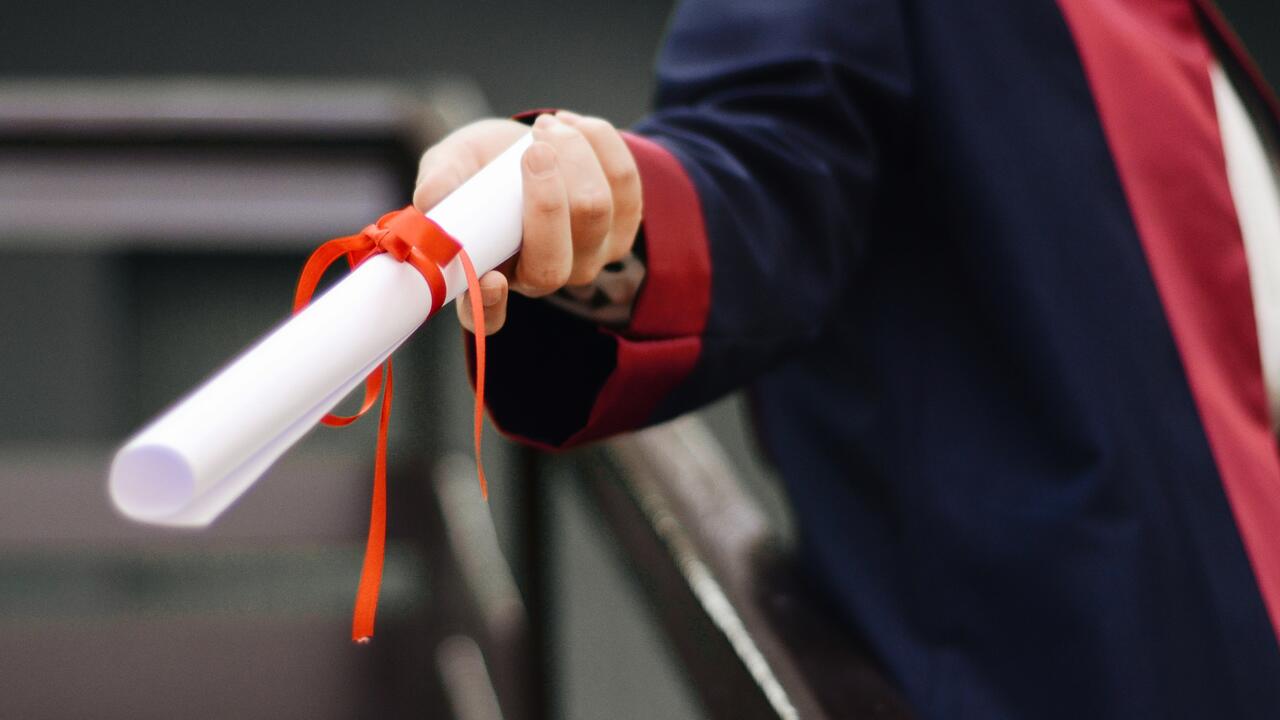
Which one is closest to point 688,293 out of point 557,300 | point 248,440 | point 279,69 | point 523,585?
point 557,300

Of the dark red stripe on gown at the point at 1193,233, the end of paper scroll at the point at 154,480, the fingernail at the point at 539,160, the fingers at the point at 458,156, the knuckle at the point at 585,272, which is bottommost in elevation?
the dark red stripe on gown at the point at 1193,233

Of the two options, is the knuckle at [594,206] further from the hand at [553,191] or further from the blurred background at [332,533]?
the blurred background at [332,533]

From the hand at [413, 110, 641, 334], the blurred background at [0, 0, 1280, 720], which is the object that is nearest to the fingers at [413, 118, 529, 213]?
the hand at [413, 110, 641, 334]

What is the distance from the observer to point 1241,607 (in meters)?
0.35

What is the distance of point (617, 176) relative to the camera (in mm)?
257

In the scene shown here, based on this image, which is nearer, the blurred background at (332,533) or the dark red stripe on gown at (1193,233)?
the dark red stripe on gown at (1193,233)

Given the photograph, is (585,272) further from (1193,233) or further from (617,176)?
(1193,233)

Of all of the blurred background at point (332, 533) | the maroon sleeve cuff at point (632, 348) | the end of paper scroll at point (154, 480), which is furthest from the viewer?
the blurred background at point (332, 533)

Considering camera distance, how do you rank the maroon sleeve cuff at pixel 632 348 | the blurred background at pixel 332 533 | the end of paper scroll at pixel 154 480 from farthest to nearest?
the blurred background at pixel 332 533, the maroon sleeve cuff at pixel 632 348, the end of paper scroll at pixel 154 480

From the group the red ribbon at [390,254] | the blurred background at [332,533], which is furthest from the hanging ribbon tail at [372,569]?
the blurred background at [332,533]

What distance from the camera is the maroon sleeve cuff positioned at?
283mm

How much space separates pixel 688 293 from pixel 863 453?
0.13 metres

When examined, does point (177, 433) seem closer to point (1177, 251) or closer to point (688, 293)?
point (688, 293)

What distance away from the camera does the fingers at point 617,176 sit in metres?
0.25
